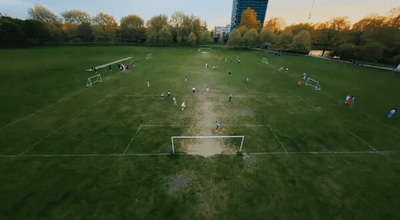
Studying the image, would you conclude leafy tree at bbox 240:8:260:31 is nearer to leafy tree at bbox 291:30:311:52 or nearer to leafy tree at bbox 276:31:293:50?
leafy tree at bbox 276:31:293:50

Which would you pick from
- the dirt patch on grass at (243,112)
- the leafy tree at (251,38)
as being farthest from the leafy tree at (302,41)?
the dirt patch on grass at (243,112)

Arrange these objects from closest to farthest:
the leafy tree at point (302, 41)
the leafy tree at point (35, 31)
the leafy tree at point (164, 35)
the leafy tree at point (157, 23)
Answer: the leafy tree at point (302, 41)
the leafy tree at point (35, 31)
the leafy tree at point (164, 35)
the leafy tree at point (157, 23)

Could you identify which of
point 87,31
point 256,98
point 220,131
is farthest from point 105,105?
point 87,31

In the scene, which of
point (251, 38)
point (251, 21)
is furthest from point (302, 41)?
point (251, 21)

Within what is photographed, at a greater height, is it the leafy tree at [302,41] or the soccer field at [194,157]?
the leafy tree at [302,41]

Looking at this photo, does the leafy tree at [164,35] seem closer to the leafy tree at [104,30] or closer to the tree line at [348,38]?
the leafy tree at [104,30]

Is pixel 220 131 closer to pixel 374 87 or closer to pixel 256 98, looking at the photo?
pixel 256 98

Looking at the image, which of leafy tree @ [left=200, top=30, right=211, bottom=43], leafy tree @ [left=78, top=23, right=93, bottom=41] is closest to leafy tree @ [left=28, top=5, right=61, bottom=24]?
leafy tree @ [left=78, top=23, right=93, bottom=41]
